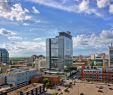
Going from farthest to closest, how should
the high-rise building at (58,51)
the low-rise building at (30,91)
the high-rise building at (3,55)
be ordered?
the high-rise building at (3,55), the high-rise building at (58,51), the low-rise building at (30,91)

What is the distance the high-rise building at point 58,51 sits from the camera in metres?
71.9

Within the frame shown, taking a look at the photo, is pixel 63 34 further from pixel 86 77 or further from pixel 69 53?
pixel 86 77

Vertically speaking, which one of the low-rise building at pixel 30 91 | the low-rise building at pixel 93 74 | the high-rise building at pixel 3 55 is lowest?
the low-rise building at pixel 30 91

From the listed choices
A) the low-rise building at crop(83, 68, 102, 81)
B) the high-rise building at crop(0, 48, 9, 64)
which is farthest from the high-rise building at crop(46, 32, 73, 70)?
the high-rise building at crop(0, 48, 9, 64)

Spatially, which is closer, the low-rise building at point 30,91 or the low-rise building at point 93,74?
the low-rise building at point 30,91

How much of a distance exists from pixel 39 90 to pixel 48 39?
3739 cm

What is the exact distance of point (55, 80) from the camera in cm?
5100

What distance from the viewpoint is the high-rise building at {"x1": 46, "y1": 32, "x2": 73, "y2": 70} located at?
71.9 meters

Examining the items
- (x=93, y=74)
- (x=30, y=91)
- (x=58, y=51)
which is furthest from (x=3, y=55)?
(x=30, y=91)

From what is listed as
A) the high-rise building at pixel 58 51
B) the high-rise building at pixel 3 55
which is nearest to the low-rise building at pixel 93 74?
the high-rise building at pixel 58 51

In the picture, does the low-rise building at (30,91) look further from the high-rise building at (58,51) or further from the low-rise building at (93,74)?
the high-rise building at (58,51)

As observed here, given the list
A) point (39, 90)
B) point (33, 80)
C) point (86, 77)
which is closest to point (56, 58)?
point (86, 77)

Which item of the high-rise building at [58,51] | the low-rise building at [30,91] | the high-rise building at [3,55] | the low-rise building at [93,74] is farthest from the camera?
the high-rise building at [3,55]

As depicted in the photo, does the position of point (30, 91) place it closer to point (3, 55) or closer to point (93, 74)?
point (93, 74)
